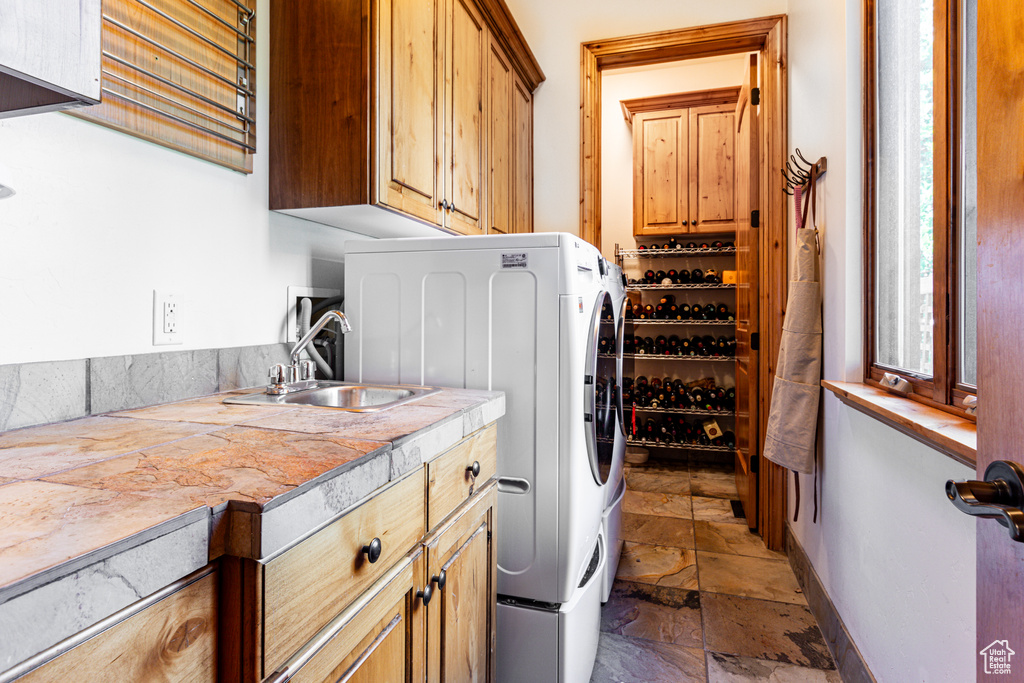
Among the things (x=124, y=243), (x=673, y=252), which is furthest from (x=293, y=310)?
(x=673, y=252)

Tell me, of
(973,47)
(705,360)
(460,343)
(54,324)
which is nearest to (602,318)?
(460,343)

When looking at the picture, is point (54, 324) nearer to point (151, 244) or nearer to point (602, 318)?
point (151, 244)

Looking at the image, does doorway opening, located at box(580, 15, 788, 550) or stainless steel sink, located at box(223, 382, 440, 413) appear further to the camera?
doorway opening, located at box(580, 15, 788, 550)

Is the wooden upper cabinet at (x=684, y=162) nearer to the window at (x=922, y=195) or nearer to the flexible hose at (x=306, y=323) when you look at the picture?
the window at (x=922, y=195)

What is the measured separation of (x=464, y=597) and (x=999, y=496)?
0.90m

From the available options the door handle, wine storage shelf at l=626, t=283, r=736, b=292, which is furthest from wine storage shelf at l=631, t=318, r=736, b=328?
the door handle

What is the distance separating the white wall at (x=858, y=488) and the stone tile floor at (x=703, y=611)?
0.66 ft

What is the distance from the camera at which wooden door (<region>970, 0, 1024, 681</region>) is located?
55cm

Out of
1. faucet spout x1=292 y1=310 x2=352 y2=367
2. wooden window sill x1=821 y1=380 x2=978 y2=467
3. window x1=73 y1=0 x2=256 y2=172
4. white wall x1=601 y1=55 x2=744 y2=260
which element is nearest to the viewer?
wooden window sill x1=821 y1=380 x2=978 y2=467

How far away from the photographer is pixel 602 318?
175 cm

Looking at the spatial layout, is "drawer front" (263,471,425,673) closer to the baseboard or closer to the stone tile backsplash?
the stone tile backsplash

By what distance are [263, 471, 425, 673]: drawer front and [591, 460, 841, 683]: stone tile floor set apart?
1179 millimetres

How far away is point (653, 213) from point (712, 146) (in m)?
0.62

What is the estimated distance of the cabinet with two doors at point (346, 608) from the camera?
1.58 ft
